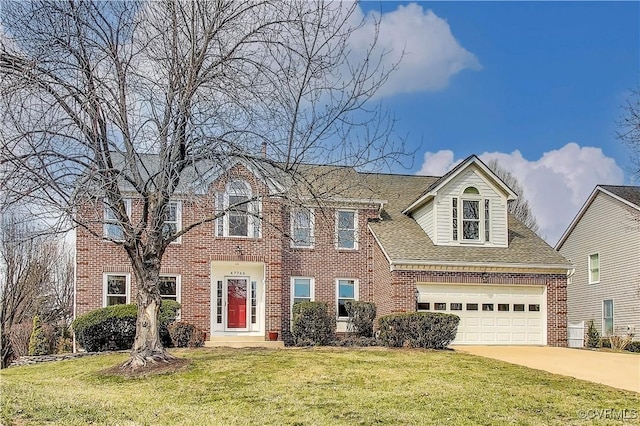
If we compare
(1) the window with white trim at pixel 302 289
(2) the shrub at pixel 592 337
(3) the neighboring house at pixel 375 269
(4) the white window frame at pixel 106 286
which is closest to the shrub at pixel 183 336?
(3) the neighboring house at pixel 375 269

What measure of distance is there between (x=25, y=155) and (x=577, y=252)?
25143 mm

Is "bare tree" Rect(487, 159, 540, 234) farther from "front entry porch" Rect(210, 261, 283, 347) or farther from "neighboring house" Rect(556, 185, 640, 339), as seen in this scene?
"front entry porch" Rect(210, 261, 283, 347)

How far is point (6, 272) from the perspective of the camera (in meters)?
28.3

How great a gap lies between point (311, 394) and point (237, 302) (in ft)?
42.5

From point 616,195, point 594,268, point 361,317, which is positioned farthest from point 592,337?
point 361,317

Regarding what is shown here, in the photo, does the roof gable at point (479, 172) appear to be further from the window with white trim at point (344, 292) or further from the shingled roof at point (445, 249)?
the window with white trim at point (344, 292)

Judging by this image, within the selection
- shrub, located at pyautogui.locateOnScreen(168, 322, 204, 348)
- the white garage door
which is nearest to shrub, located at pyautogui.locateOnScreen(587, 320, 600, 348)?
the white garage door

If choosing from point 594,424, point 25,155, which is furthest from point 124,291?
point 594,424

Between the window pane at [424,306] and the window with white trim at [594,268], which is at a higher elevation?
the window with white trim at [594,268]

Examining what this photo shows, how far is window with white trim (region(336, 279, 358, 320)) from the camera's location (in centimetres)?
2503

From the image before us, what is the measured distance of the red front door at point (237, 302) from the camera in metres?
24.6

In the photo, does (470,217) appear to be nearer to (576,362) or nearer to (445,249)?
(445,249)

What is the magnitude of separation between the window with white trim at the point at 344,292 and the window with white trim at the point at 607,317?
35.8 feet

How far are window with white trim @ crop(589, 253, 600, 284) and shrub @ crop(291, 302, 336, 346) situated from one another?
13487 mm
